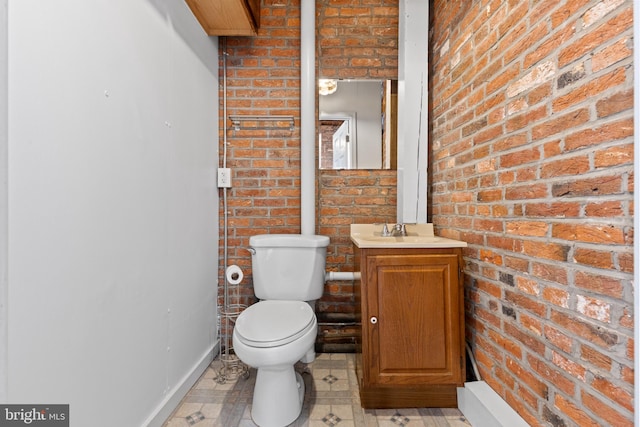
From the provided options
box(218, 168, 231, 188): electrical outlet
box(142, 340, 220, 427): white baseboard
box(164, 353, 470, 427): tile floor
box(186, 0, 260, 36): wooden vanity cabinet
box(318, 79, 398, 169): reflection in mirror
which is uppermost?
box(186, 0, 260, 36): wooden vanity cabinet

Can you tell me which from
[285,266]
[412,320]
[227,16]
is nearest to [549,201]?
[412,320]

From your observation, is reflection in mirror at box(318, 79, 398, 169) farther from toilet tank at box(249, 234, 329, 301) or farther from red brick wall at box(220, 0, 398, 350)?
toilet tank at box(249, 234, 329, 301)

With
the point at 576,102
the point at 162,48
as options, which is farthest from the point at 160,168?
the point at 576,102

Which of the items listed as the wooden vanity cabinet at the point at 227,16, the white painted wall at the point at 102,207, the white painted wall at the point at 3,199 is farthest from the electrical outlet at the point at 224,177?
the white painted wall at the point at 3,199

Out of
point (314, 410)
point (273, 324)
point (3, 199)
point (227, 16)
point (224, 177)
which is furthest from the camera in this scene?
point (224, 177)

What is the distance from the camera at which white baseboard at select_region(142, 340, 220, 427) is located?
133 cm

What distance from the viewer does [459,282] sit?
1.48 m

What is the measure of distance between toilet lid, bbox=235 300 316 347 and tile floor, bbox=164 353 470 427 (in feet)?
1.43

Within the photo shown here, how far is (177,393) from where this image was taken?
1513 millimetres

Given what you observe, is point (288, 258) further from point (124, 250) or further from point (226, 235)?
point (124, 250)

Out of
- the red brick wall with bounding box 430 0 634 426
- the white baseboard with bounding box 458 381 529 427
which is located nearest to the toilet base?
the white baseboard with bounding box 458 381 529 427

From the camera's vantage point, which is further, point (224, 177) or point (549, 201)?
point (224, 177)

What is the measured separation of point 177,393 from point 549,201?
180 cm

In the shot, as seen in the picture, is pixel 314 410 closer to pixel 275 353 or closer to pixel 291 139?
pixel 275 353
